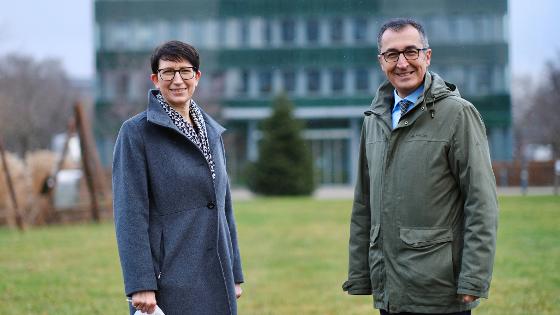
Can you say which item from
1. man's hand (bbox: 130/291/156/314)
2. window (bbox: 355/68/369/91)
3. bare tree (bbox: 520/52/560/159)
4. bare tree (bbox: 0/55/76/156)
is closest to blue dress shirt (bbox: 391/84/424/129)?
man's hand (bbox: 130/291/156/314)

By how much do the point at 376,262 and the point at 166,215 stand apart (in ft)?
3.28

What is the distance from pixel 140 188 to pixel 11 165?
18.5 metres

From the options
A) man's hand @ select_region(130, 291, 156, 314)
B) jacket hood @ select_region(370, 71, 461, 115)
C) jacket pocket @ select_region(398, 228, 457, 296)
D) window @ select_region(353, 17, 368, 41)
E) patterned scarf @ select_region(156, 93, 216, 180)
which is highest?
window @ select_region(353, 17, 368, 41)

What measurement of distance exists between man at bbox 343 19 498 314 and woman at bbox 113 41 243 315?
781 millimetres

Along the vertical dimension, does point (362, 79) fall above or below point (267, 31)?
below

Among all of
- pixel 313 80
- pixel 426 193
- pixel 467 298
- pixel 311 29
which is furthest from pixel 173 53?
pixel 313 80

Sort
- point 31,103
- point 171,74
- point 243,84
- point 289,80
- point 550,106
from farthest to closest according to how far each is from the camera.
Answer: point 31,103, point 289,80, point 243,84, point 550,106, point 171,74

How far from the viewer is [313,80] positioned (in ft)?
165

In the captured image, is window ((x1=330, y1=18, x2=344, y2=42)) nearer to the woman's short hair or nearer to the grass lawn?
the grass lawn

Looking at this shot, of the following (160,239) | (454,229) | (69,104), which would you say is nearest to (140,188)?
(160,239)

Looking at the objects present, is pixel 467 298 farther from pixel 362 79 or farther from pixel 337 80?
pixel 337 80

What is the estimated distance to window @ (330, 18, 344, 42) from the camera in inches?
1956

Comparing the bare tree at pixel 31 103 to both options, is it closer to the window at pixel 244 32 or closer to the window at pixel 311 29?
the window at pixel 244 32

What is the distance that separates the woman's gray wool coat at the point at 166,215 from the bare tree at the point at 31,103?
40551mm
